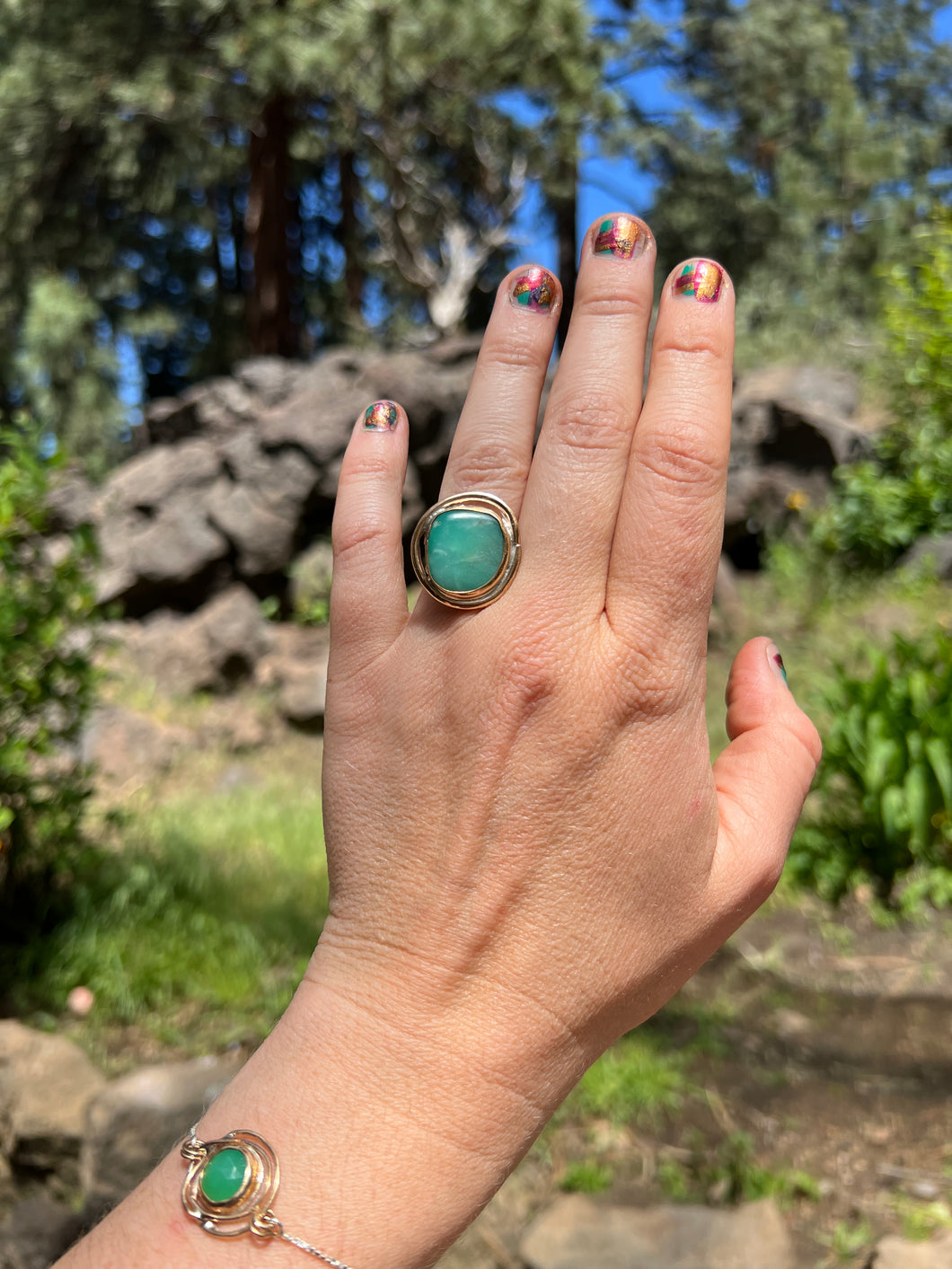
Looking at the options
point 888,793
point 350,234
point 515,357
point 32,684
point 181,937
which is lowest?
point 181,937

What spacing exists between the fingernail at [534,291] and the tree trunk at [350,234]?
36.3ft

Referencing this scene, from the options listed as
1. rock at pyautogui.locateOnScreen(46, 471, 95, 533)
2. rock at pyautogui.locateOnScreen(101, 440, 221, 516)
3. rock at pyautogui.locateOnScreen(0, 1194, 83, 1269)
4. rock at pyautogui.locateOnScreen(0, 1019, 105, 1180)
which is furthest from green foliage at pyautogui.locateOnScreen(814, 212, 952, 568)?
rock at pyautogui.locateOnScreen(46, 471, 95, 533)

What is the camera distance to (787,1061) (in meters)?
2.93

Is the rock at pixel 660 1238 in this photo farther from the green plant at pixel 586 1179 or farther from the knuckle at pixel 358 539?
the knuckle at pixel 358 539

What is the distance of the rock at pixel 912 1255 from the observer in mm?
1984

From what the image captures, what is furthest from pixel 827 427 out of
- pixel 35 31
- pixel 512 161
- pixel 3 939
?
pixel 35 31

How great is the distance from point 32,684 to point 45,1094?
1258 millimetres

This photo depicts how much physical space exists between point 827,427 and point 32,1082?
792cm

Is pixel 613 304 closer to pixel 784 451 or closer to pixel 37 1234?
pixel 37 1234

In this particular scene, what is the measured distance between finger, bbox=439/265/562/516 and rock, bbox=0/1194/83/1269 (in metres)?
1.96

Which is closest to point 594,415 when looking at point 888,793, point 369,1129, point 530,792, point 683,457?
point 683,457

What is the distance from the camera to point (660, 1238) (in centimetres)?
212

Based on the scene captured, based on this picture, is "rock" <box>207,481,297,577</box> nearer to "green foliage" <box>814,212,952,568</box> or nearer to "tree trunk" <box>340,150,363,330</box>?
"tree trunk" <box>340,150,363,330</box>

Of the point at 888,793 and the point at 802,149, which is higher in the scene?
the point at 802,149
